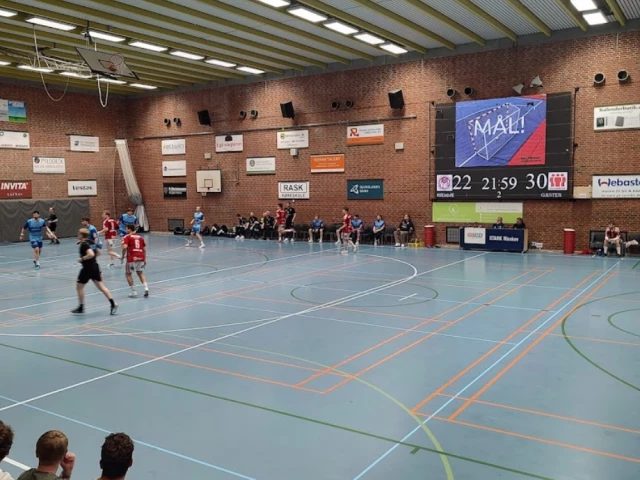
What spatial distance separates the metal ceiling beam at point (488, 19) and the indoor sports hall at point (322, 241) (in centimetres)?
18

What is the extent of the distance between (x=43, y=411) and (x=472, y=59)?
21169mm

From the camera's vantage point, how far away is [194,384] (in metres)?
7.58

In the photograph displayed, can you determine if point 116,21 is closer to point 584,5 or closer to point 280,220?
point 280,220

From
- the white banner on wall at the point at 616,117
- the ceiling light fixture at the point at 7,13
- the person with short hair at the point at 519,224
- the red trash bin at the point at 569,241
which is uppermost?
the ceiling light fixture at the point at 7,13

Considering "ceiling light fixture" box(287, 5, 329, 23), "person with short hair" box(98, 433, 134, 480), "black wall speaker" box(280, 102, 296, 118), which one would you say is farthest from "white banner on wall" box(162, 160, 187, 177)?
"person with short hair" box(98, 433, 134, 480)

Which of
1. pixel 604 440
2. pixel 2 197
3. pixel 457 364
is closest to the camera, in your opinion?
pixel 604 440

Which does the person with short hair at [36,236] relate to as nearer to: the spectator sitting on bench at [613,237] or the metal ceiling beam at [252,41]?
the metal ceiling beam at [252,41]

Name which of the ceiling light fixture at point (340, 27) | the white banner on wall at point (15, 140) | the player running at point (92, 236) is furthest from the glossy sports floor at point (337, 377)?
the white banner on wall at point (15, 140)

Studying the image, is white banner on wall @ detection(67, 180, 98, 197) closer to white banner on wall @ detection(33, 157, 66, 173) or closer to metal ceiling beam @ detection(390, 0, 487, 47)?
white banner on wall @ detection(33, 157, 66, 173)

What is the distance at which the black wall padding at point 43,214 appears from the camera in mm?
28375

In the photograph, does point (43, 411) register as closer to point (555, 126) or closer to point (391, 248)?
point (391, 248)

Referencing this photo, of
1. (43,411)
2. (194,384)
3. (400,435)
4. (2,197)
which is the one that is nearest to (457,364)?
(400,435)

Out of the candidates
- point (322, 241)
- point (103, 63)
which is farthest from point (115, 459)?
point (322, 241)

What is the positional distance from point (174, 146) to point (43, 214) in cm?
782
